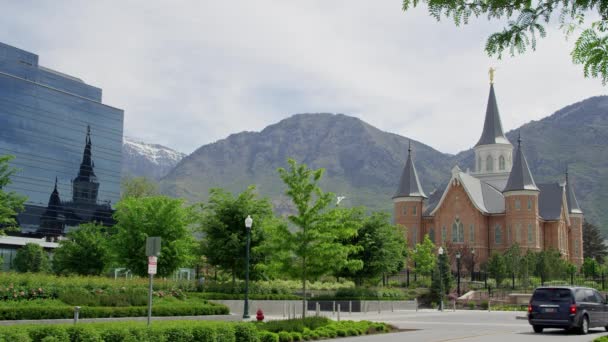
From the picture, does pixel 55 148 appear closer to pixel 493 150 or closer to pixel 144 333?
pixel 493 150

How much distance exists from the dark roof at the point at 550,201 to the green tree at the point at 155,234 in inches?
2426

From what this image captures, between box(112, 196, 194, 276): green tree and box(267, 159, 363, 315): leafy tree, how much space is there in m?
16.2

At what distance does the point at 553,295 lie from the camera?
2269cm

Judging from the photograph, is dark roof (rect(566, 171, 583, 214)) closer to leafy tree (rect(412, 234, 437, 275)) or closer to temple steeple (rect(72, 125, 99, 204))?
leafy tree (rect(412, 234, 437, 275))

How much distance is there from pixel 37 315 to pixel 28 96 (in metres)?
91.5

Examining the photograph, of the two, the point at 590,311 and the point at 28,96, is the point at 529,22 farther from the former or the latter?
the point at 28,96

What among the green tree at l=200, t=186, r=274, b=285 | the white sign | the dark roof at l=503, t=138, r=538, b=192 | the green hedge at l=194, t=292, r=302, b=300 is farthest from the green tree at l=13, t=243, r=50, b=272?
the white sign

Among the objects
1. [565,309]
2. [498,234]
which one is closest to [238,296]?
[565,309]

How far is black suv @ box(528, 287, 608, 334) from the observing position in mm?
22172

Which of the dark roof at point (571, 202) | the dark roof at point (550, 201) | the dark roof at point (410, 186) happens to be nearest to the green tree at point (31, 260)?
the dark roof at point (410, 186)

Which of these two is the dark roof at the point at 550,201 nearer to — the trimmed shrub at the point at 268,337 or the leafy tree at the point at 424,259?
the leafy tree at the point at 424,259

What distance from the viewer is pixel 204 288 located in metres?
34.0

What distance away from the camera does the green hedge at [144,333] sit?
12.6 metres

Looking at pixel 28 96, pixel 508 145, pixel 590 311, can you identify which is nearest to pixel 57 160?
pixel 28 96
